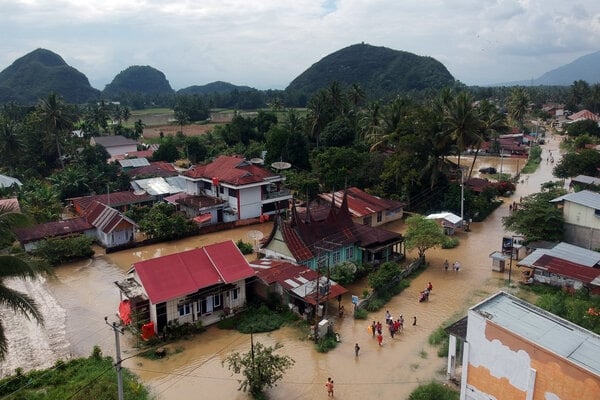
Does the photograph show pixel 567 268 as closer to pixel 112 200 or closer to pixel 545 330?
pixel 545 330

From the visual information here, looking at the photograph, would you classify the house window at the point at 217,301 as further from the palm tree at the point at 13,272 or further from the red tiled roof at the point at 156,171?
the red tiled roof at the point at 156,171

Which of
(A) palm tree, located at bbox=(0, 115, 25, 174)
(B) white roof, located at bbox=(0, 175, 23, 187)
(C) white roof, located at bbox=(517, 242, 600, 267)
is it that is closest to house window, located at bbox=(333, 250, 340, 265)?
(C) white roof, located at bbox=(517, 242, 600, 267)

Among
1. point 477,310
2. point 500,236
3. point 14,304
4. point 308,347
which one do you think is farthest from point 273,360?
point 500,236

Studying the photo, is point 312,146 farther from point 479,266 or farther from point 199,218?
point 479,266

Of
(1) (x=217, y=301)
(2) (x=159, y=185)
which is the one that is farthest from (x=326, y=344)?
(2) (x=159, y=185)

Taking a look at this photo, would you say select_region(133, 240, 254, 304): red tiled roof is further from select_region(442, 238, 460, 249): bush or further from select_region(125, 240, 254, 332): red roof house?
select_region(442, 238, 460, 249): bush

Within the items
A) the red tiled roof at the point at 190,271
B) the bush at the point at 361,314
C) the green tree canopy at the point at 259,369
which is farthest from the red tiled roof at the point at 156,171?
the green tree canopy at the point at 259,369
